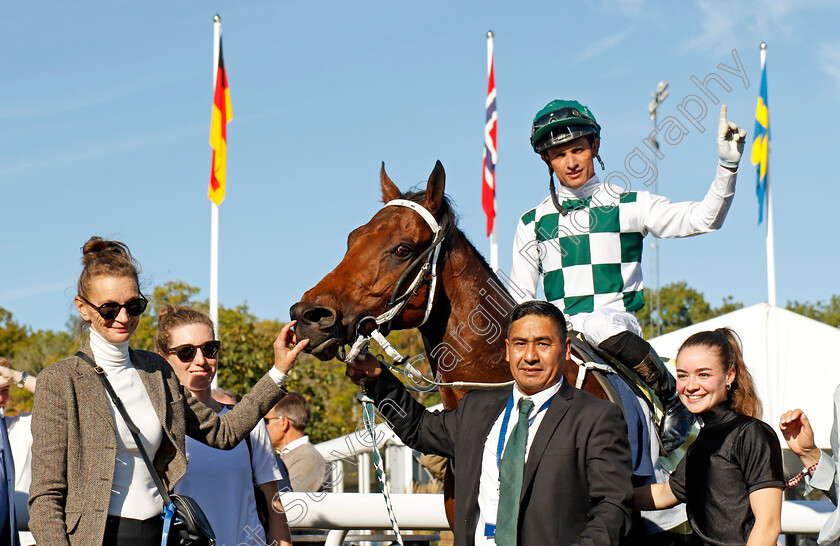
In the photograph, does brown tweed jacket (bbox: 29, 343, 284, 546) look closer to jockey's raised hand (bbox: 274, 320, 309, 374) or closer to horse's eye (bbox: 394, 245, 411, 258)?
jockey's raised hand (bbox: 274, 320, 309, 374)

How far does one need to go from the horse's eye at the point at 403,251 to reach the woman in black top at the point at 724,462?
3.76ft

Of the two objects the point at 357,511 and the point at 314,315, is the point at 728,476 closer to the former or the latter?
the point at 314,315

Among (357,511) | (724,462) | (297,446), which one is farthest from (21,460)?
(724,462)

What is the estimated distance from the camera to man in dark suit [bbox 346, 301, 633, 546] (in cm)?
253

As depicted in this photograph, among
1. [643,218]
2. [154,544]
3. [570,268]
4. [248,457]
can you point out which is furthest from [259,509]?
[643,218]

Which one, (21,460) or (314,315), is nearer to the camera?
(314,315)

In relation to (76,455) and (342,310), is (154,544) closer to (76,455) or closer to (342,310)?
(76,455)

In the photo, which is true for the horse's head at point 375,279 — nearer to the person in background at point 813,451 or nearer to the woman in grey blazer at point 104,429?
the woman in grey blazer at point 104,429

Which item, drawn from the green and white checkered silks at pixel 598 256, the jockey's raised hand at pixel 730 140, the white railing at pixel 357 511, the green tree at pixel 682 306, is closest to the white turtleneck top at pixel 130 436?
the white railing at pixel 357 511

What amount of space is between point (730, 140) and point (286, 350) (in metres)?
2.04

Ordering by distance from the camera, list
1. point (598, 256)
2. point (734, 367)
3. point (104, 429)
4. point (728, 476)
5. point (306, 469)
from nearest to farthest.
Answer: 1. point (104, 429)
2. point (728, 476)
3. point (734, 367)
4. point (598, 256)
5. point (306, 469)

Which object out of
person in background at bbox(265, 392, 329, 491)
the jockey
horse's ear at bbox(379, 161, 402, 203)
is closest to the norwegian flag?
person in background at bbox(265, 392, 329, 491)

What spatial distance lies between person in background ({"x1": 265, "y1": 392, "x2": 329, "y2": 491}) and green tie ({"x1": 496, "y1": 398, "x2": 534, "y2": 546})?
9.51 ft

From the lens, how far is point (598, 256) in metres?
4.02
